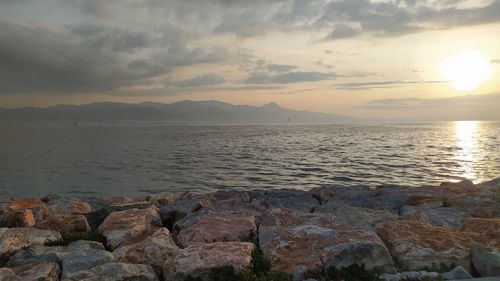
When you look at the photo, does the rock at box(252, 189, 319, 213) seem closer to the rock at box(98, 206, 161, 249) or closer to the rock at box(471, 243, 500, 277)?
the rock at box(98, 206, 161, 249)

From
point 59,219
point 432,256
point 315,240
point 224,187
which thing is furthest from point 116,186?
point 432,256

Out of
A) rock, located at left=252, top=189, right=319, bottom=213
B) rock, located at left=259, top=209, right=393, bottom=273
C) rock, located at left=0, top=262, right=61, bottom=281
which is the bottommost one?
rock, located at left=252, top=189, right=319, bottom=213

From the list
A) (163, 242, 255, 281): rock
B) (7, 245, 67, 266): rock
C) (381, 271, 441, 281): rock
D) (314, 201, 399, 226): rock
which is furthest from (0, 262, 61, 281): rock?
(314, 201, 399, 226): rock

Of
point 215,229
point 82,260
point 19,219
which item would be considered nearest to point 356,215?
point 215,229

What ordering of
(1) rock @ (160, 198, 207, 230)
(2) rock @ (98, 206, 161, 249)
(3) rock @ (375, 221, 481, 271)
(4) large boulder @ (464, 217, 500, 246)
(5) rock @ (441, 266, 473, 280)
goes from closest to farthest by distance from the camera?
(5) rock @ (441, 266, 473, 280)
(3) rock @ (375, 221, 481, 271)
(4) large boulder @ (464, 217, 500, 246)
(2) rock @ (98, 206, 161, 249)
(1) rock @ (160, 198, 207, 230)

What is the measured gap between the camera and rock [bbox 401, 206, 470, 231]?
12505 mm

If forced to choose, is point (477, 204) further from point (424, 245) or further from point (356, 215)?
point (424, 245)

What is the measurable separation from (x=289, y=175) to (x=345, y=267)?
2561 cm

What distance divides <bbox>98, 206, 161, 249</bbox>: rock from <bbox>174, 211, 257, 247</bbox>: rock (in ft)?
3.13

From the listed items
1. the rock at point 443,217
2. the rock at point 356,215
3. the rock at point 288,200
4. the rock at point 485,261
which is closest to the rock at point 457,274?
the rock at point 485,261

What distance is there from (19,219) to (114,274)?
6929 millimetres

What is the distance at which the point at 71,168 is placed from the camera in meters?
41.5

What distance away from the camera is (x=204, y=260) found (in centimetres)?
885

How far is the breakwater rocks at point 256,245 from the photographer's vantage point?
27.9 ft
